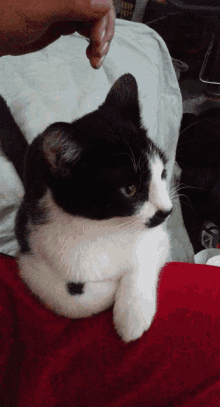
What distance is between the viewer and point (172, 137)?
1060 mm

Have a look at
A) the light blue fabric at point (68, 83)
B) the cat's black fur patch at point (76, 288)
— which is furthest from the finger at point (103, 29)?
the cat's black fur patch at point (76, 288)

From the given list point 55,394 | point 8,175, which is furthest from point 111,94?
point 55,394

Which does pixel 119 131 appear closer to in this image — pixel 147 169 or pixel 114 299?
pixel 147 169

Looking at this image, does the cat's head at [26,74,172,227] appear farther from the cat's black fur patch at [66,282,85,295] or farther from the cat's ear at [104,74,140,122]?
the cat's black fur patch at [66,282,85,295]

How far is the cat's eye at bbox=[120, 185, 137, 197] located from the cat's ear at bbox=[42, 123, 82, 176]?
114mm

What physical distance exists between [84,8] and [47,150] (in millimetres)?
219

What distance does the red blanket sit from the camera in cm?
51

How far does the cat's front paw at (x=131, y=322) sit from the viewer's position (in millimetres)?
525

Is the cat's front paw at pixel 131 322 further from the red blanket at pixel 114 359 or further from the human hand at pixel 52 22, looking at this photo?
the human hand at pixel 52 22

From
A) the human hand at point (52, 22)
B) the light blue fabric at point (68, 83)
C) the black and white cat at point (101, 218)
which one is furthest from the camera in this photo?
the light blue fabric at point (68, 83)

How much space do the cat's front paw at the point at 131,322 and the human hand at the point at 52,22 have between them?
1.57 ft

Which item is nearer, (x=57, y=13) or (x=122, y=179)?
(x=57, y=13)

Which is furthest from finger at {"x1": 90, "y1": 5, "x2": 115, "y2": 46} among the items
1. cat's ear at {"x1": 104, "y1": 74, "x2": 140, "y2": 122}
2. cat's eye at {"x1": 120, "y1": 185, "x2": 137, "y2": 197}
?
cat's eye at {"x1": 120, "y1": 185, "x2": 137, "y2": 197}

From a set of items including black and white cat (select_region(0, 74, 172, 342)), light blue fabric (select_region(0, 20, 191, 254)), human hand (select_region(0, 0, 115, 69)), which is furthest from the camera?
light blue fabric (select_region(0, 20, 191, 254))
